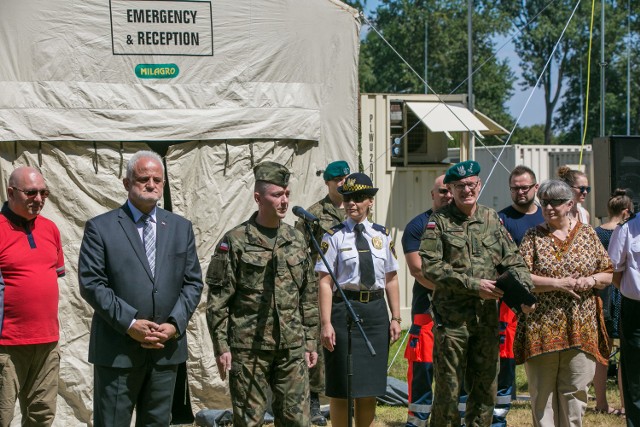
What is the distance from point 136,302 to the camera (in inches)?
192

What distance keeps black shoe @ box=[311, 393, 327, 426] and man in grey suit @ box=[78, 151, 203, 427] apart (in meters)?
2.67

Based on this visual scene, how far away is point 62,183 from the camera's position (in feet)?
23.9

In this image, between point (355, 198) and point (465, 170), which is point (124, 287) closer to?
point (355, 198)

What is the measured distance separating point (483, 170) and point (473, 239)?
16.7 metres

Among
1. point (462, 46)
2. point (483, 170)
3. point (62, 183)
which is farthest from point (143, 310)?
point (462, 46)

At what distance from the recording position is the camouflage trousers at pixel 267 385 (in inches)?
207

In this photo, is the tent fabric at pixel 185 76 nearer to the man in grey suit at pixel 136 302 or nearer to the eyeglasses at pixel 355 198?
the eyeglasses at pixel 355 198

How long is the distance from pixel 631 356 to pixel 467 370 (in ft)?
4.33

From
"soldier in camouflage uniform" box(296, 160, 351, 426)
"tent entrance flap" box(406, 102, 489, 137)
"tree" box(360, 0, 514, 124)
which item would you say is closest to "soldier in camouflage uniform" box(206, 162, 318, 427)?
"soldier in camouflage uniform" box(296, 160, 351, 426)

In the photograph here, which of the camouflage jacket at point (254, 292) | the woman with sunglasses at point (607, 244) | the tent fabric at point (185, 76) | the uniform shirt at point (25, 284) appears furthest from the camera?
the woman with sunglasses at point (607, 244)

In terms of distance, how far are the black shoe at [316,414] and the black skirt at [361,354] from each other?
148 centimetres

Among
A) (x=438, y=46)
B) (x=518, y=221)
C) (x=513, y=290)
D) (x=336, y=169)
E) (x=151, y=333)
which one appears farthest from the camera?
(x=438, y=46)

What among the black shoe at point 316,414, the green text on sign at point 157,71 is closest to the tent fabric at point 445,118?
the green text on sign at point 157,71

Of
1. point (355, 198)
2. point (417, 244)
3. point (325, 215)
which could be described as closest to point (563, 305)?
point (417, 244)
